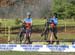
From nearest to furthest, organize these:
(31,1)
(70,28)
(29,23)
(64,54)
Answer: (64,54) < (29,23) < (70,28) < (31,1)

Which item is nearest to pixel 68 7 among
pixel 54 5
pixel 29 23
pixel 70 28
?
pixel 54 5

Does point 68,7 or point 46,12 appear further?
A: point 46,12

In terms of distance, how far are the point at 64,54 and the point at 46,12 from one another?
133 feet

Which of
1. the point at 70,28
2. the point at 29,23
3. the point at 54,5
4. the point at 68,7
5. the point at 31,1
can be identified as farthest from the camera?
the point at 31,1

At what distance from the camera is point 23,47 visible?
16.5 m

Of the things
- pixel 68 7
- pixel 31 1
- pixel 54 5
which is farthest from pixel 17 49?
pixel 31 1

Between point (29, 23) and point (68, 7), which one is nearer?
point (29, 23)

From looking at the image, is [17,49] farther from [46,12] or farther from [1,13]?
[46,12]

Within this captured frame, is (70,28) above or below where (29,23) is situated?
below

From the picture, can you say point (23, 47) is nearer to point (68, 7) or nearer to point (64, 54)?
point (64, 54)

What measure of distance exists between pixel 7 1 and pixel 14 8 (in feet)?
7.98

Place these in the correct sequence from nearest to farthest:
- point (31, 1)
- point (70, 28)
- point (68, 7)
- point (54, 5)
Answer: point (70, 28) → point (68, 7) → point (54, 5) → point (31, 1)

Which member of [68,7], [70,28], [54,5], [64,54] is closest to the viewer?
[64,54]

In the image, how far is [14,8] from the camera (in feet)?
188
